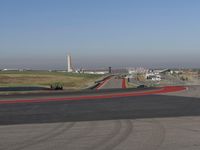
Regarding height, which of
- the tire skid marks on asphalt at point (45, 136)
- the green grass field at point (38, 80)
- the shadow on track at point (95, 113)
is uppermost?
the green grass field at point (38, 80)

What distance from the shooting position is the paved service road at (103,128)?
459 inches

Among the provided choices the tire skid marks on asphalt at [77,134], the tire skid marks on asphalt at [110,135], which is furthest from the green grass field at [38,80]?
the tire skid marks on asphalt at [110,135]

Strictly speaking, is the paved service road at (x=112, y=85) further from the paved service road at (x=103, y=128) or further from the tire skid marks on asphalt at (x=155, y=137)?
the tire skid marks on asphalt at (x=155, y=137)

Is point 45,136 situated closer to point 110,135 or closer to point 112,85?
point 110,135

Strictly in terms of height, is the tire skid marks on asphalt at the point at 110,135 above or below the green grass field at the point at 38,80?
below

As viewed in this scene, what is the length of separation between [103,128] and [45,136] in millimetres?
2309

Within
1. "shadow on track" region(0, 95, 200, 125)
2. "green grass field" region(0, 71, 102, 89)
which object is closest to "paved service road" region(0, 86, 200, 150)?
"shadow on track" region(0, 95, 200, 125)

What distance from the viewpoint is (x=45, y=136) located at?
13.4 meters

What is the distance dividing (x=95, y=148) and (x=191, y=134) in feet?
11.4

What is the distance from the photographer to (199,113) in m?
19.2

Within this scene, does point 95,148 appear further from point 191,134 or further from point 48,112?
point 48,112

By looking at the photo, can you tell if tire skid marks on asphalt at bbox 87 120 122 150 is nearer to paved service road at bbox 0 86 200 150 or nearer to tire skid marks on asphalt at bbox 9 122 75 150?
paved service road at bbox 0 86 200 150

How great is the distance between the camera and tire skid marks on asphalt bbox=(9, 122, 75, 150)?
11.8m

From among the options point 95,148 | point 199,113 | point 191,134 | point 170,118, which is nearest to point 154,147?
point 95,148
